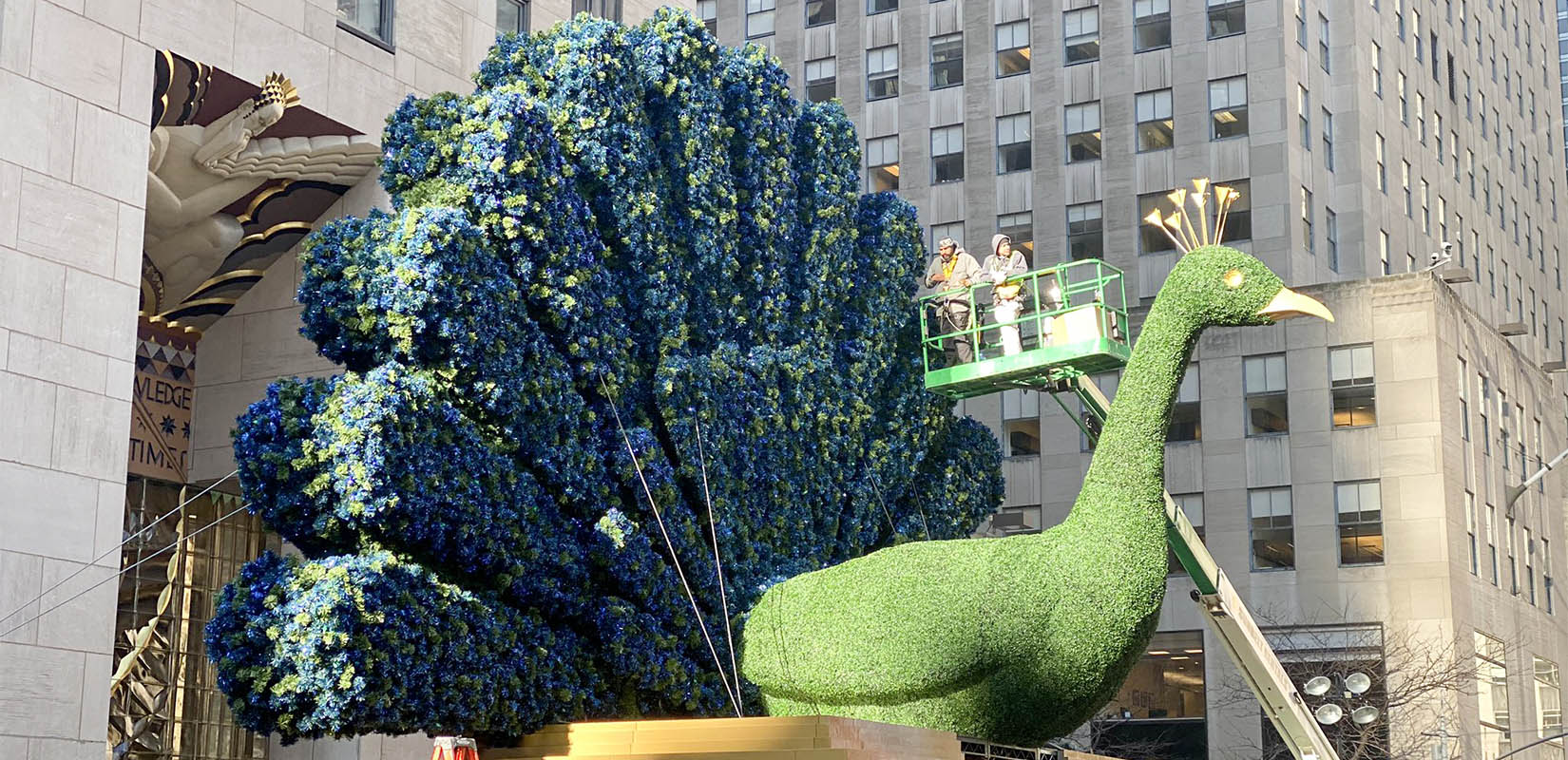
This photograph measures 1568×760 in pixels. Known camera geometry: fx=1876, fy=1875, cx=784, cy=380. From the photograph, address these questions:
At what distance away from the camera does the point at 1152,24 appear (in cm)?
6362

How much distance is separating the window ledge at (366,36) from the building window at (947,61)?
42.0 metres

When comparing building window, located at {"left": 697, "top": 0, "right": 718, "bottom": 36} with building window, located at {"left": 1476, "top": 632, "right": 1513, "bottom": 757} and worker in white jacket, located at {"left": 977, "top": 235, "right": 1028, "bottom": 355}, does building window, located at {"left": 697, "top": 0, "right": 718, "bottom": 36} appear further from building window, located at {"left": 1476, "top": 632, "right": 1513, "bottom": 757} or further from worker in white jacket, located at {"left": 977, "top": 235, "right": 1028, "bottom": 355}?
worker in white jacket, located at {"left": 977, "top": 235, "right": 1028, "bottom": 355}

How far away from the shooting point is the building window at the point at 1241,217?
196 ft

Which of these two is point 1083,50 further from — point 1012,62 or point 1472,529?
point 1472,529

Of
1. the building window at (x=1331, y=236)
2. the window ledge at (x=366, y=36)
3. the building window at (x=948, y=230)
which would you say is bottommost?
the window ledge at (x=366, y=36)

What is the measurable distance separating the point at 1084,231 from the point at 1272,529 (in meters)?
13.1

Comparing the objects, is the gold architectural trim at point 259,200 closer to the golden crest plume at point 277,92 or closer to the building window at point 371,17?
the golden crest plume at point 277,92

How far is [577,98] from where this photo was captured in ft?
78.4

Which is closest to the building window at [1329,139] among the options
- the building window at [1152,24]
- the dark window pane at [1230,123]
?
the dark window pane at [1230,123]

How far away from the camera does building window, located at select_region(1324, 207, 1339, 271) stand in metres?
61.3

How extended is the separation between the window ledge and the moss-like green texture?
10914mm

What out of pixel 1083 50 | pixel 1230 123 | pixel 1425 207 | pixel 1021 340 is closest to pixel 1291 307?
pixel 1021 340

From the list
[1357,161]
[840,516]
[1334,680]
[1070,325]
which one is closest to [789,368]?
[840,516]

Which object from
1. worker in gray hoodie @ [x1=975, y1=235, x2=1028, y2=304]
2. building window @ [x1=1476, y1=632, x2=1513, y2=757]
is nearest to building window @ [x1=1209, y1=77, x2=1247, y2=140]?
building window @ [x1=1476, y1=632, x2=1513, y2=757]
